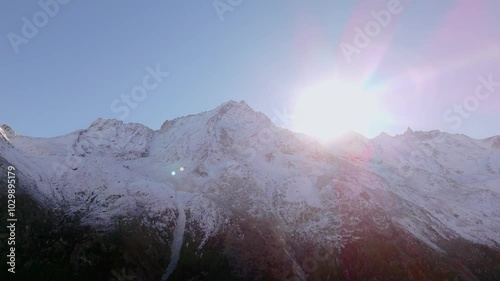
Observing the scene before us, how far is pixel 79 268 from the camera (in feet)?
527

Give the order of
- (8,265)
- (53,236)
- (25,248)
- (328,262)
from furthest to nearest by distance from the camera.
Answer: (328,262) < (53,236) < (25,248) < (8,265)

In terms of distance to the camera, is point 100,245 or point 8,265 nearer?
point 8,265

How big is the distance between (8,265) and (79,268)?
24.8m

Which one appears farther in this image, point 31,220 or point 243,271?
point 243,271

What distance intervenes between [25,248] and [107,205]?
45564 mm

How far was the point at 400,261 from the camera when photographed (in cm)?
19475

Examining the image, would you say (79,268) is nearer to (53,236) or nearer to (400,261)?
(53,236)

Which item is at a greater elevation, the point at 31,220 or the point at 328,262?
the point at 31,220

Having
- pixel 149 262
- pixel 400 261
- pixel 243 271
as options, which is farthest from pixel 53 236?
pixel 400 261

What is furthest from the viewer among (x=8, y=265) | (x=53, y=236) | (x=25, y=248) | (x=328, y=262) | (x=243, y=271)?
(x=328, y=262)

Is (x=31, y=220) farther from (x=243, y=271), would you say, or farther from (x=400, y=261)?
(x=400, y=261)

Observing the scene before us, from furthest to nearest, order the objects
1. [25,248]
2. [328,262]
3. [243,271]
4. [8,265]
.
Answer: [328,262], [243,271], [25,248], [8,265]

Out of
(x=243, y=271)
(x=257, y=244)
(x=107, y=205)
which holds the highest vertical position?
(x=107, y=205)

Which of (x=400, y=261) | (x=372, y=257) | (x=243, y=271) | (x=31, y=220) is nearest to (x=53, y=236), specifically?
(x=31, y=220)
